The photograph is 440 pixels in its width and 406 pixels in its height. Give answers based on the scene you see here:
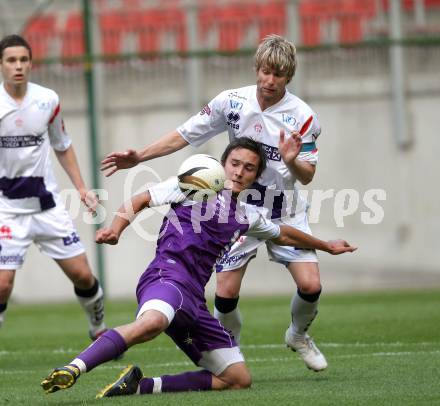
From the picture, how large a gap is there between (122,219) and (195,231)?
18.8 inches

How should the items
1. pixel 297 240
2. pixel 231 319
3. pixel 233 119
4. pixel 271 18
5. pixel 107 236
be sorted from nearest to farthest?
pixel 107 236 < pixel 297 240 < pixel 233 119 < pixel 231 319 < pixel 271 18

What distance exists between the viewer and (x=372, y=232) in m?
16.1

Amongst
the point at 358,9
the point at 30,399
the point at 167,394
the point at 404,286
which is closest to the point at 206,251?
the point at 167,394

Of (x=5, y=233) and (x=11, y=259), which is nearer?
(x=11, y=259)

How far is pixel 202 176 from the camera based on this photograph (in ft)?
20.7

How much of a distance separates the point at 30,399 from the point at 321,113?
10.9m

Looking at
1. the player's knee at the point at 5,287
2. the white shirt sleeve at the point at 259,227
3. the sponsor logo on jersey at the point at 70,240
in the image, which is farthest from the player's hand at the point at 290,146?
the player's knee at the point at 5,287

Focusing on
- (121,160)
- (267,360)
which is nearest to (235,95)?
(121,160)

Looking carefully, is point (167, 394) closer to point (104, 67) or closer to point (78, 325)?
point (78, 325)

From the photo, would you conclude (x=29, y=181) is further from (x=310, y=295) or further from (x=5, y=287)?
(x=310, y=295)

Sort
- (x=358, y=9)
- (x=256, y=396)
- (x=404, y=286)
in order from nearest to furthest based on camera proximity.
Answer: (x=256, y=396)
(x=404, y=286)
(x=358, y=9)

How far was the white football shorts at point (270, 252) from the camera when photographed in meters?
7.45

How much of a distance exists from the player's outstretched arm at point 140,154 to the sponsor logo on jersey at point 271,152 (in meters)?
0.58

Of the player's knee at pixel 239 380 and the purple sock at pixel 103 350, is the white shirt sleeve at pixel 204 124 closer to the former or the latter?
the player's knee at pixel 239 380
